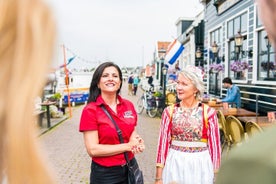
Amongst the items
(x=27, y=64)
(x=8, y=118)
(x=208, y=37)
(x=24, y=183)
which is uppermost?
(x=208, y=37)

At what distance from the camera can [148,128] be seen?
13.1 m

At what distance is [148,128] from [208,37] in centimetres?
664

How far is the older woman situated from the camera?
10.8 ft

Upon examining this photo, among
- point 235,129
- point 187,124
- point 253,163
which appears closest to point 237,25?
point 235,129

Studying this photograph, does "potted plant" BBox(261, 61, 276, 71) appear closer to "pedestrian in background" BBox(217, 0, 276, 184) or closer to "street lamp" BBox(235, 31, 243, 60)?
"street lamp" BBox(235, 31, 243, 60)

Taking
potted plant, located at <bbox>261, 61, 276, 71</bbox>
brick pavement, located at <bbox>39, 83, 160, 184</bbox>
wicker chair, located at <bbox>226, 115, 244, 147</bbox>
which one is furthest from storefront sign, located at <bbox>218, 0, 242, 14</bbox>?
wicker chair, located at <bbox>226, 115, 244, 147</bbox>

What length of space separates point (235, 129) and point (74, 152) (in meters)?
4.06

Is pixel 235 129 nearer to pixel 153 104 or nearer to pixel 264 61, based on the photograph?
pixel 264 61

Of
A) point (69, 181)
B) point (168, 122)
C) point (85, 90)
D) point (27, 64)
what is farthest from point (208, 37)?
point (27, 64)

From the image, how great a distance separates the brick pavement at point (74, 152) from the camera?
717 centimetres

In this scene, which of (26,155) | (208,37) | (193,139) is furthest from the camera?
(208,37)

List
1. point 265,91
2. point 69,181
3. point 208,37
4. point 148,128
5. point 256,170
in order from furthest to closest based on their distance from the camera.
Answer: point 208,37 < point 148,128 < point 265,91 < point 69,181 < point 256,170

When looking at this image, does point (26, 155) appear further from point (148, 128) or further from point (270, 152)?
point (148, 128)

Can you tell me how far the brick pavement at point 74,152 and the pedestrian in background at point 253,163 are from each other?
153 inches
